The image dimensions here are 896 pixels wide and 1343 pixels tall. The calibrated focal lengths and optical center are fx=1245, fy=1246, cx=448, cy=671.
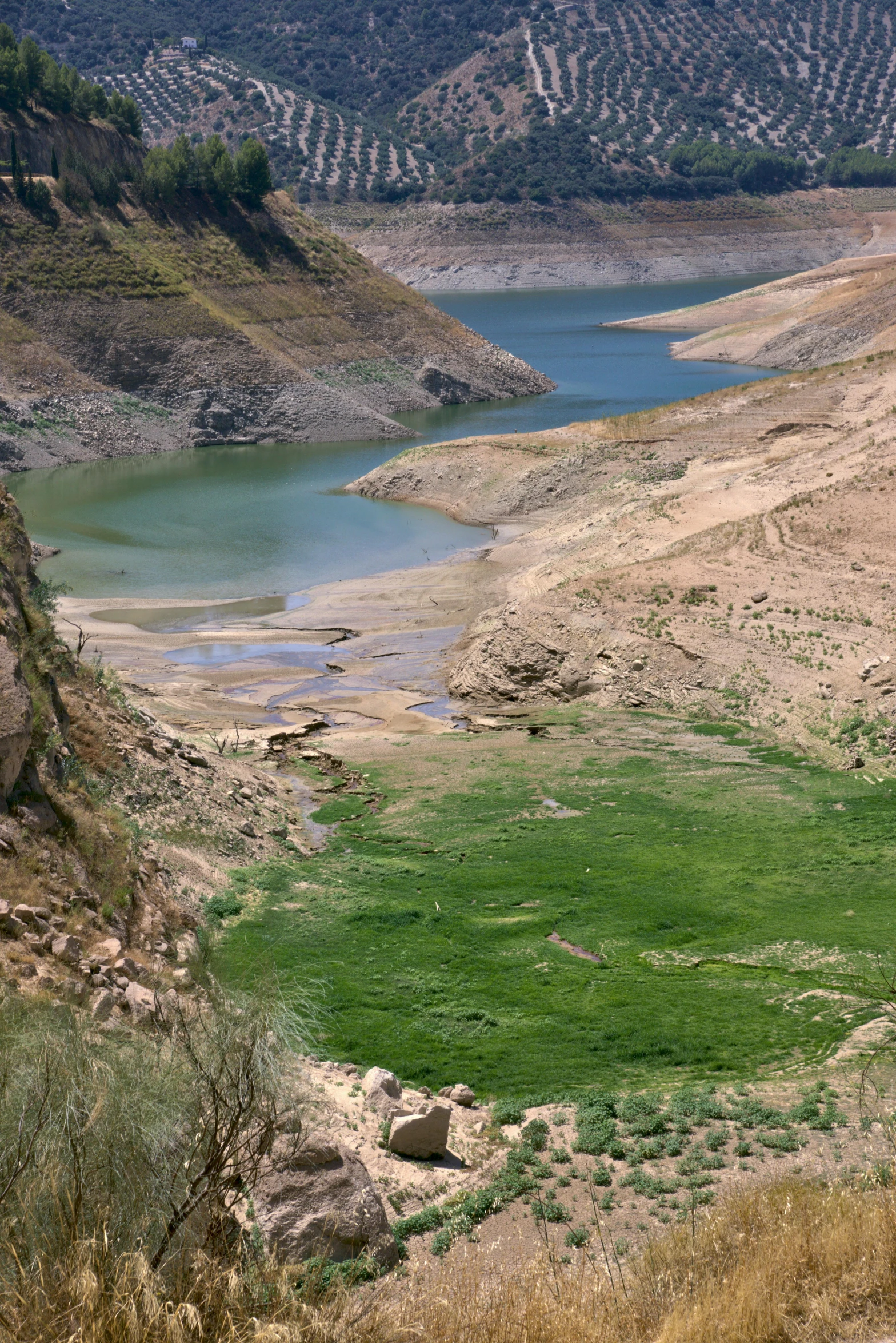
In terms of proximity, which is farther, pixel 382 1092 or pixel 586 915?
pixel 586 915

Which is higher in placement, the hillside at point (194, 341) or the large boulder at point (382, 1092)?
the hillside at point (194, 341)

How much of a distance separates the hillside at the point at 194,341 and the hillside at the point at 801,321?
75.4 feet

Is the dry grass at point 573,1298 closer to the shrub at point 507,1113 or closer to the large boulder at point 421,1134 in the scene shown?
the large boulder at point 421,1134

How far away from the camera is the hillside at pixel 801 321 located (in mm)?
99375

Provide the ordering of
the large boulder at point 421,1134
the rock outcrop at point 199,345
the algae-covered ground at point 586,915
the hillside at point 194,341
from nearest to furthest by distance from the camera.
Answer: the large boulder at point 421,1134
the algae-covered ground at point 586,915
the rock outcrop at point 199,345
the hillside at point 194,341

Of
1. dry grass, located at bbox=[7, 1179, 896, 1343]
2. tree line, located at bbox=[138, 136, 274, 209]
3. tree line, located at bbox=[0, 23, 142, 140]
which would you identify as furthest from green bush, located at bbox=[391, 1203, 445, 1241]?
tree line, located at bbox=[0, 23, 142, 140]

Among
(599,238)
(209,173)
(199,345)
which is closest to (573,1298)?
(199,345)

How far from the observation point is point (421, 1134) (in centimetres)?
1327

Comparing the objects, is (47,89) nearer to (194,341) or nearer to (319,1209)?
(194,341)

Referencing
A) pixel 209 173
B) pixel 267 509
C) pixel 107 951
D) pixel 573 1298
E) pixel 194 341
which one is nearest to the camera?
pixel 573 1298

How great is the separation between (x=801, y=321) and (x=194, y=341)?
176 feet

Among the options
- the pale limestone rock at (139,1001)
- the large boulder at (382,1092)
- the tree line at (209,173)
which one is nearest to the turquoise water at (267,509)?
the tree line at (209,173)

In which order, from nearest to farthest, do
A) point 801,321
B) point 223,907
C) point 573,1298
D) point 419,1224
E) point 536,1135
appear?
1. point 573,1298
2. point 419,1224
3. point 536,1135
4. point 223,907
5. point 801,321

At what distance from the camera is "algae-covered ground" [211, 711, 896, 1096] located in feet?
53.3
